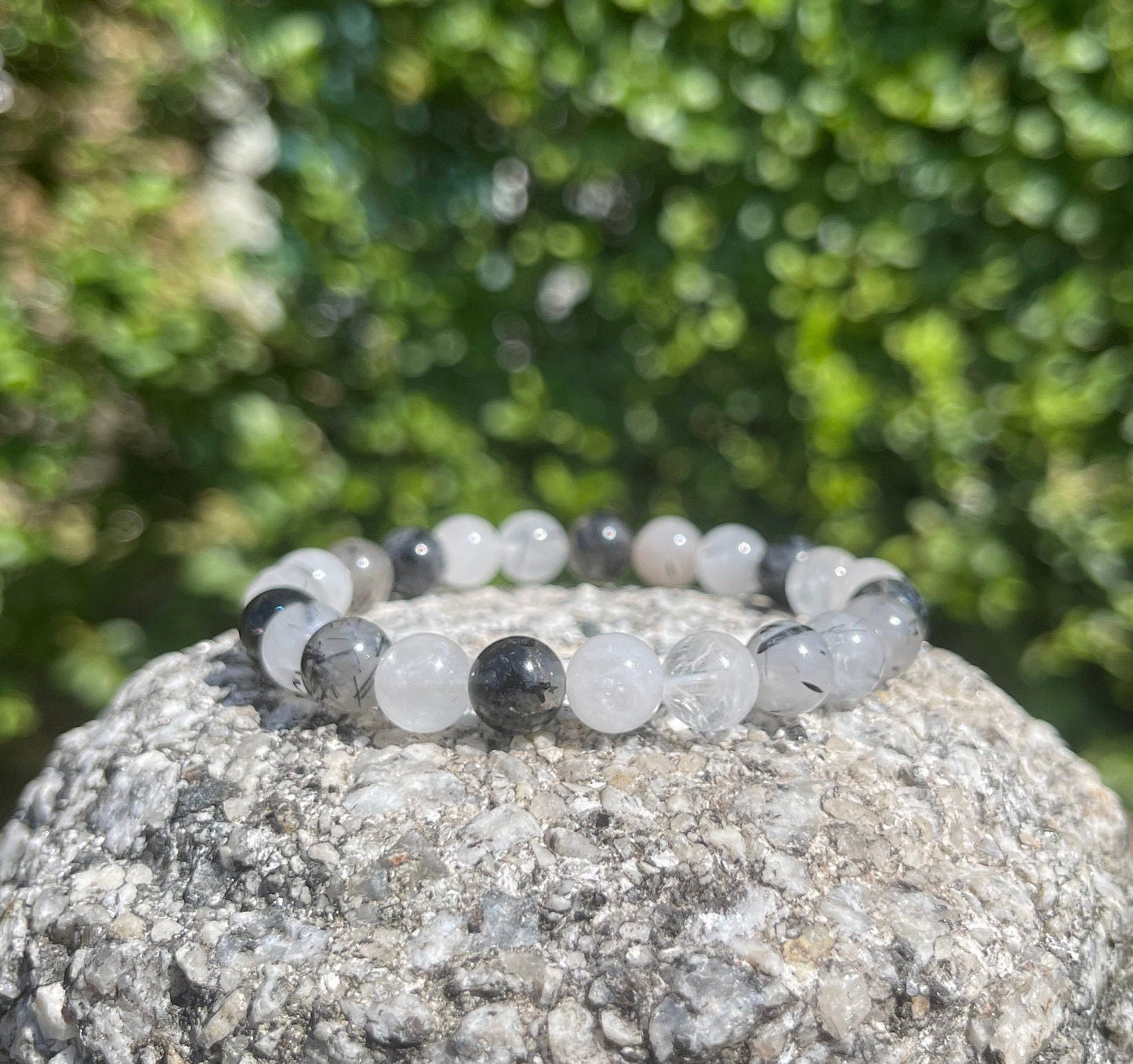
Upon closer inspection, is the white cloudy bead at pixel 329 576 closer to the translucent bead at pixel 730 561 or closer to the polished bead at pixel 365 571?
the polished bead at pixel 365 571

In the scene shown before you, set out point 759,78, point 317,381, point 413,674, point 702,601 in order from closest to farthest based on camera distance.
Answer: point 413,674, point 702,601, point 759,78, point 317,381

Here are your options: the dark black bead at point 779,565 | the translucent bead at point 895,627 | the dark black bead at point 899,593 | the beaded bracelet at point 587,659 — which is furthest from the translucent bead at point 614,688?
the dark black bead at point 779,565

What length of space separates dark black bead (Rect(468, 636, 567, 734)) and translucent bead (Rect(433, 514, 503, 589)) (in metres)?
0.70

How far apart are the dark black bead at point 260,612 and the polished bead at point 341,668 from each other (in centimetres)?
13

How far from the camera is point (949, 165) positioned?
2734mm

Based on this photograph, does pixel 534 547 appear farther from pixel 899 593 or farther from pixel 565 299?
pixel 565 299

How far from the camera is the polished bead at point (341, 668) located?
160 cm

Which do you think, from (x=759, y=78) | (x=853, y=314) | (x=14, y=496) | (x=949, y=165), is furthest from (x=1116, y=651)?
(x=14, y=496)

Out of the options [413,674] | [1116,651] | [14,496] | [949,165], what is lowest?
[14,496]

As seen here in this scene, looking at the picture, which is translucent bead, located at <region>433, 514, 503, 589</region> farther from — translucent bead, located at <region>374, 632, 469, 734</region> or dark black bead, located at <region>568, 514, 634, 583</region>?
translucent bead, located at <region>374, 632, 469, 734</region>

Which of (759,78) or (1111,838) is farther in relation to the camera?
(759,78)

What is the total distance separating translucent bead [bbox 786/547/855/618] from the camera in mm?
2086

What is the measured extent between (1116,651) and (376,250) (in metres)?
2.20

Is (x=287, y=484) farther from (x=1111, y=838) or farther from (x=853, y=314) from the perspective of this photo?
(x=1111, y=838)
